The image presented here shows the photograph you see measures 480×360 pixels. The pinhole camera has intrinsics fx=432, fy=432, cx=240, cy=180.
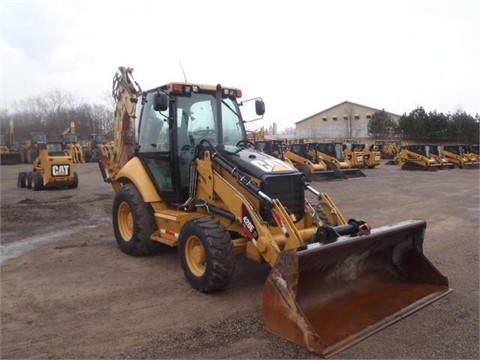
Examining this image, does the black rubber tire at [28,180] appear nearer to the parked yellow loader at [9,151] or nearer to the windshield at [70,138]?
the windshield at [70,138]

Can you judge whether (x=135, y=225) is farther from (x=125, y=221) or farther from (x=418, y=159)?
(x=418, y=159)

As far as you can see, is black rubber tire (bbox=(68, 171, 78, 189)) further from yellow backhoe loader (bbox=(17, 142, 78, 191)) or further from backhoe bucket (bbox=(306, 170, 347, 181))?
backhoe bucket (bbox=(306, 170, 347, 181))

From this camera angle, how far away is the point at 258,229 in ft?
15.6

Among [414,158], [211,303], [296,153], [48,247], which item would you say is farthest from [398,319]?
[414,158]

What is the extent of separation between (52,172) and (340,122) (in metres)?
63.4

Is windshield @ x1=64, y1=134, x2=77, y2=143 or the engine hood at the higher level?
windshield @ x1=64, y1=134, x2=77, y2=143

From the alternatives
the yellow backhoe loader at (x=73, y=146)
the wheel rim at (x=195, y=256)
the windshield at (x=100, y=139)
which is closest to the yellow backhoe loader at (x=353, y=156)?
the yellow backhoe loader at (x=73, y=146)

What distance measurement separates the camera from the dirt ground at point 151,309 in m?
3.75

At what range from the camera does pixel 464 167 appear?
2770 centimetres

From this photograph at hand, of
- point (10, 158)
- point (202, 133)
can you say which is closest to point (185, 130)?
point (202, 133)

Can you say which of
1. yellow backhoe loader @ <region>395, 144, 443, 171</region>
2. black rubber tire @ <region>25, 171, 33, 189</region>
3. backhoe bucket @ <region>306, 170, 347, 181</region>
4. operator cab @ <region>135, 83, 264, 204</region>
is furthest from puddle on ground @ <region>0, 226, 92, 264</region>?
yellow backhoe loader @ <region>395, 144, 443, 171</region>

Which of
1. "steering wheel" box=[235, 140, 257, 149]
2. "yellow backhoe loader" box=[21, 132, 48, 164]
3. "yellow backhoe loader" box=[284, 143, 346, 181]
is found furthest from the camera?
"yellow backhoe loader" box=[21, 132, 48, 164]

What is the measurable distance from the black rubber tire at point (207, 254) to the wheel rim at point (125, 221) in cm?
192

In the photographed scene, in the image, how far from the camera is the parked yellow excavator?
3.99 metres
